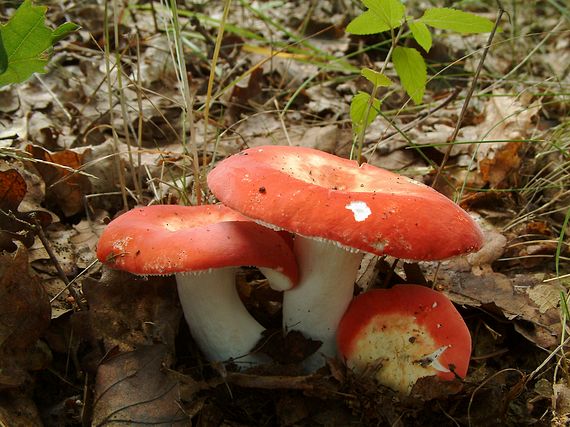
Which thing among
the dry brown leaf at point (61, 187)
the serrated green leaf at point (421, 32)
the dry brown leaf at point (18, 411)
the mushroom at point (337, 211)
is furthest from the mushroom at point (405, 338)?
the dry brown leaf at point (61, 187)

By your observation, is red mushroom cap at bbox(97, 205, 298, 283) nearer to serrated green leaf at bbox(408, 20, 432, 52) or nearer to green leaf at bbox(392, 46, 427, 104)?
green leaf at bbox(392, 46, 427, 104)

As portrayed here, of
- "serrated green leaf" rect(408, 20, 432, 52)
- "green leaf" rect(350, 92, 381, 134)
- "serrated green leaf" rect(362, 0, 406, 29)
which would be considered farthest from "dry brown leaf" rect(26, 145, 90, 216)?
"serrated green leaf" rect(408, 20, 432, 52)

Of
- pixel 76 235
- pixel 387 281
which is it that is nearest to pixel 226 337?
pixel 387 281

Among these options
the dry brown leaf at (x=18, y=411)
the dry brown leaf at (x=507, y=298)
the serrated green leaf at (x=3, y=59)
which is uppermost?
the serrated green leaf at (x=3, y=59)

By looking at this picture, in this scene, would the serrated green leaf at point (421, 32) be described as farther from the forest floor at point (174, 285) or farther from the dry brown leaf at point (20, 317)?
the dry brown leaf at point (20, 317)

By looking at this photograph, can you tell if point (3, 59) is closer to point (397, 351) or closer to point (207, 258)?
point (207, 258)
